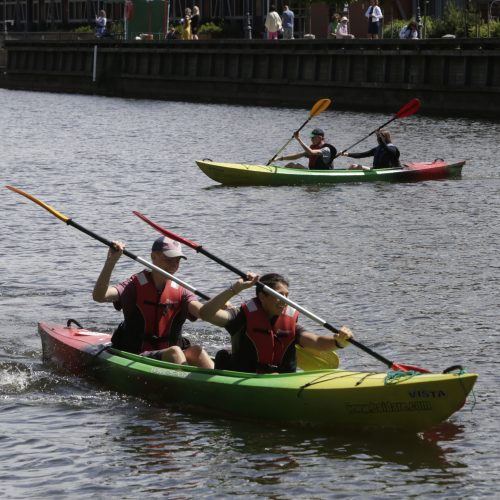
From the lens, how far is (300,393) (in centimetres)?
1134

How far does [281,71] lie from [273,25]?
214 cm

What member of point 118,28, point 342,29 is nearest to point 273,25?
point 342,29

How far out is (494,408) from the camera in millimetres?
12445

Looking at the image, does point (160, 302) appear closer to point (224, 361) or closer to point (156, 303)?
point (156, 303)

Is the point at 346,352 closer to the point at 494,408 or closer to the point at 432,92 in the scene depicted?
the point at 494,408

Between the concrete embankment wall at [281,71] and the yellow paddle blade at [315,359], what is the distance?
105 ft

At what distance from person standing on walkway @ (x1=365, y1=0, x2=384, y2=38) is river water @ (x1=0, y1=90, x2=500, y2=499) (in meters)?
7.89

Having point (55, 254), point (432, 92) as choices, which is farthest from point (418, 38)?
point (55, 254)

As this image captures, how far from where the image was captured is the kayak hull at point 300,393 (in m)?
10.9

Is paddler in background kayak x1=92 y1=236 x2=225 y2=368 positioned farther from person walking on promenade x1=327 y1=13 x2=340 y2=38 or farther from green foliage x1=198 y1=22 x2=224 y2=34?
green foliage x1=198 y1=22 x2=224 y2=34

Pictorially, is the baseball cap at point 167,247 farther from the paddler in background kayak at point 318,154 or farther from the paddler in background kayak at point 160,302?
the paddler in background kayak at point 318,154

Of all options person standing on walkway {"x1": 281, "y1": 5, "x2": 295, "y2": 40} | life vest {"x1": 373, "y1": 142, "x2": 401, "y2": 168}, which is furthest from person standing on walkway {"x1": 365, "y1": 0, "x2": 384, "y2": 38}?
life vest {"x1": 373, "y1": 142, "x2": 401, "y2": 168}

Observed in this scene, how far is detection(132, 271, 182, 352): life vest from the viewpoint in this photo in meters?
12.1

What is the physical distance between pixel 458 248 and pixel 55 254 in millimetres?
6315
